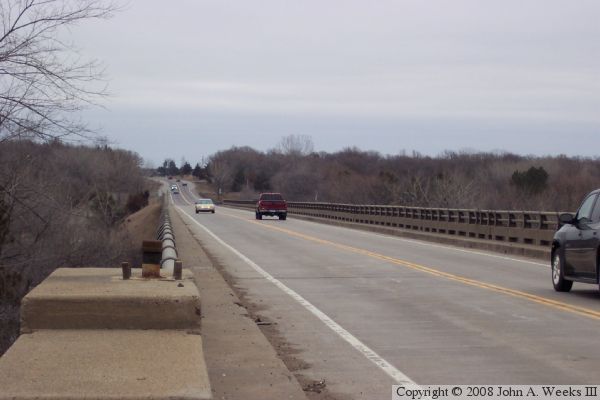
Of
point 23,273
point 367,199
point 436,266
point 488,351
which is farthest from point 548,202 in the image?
point 488,351

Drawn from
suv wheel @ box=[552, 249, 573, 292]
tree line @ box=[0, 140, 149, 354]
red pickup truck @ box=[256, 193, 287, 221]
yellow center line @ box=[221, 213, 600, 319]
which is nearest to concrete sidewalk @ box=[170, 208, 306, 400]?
tree line @ box=[0, 140, 149, 354]

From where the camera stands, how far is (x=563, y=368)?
884 cm

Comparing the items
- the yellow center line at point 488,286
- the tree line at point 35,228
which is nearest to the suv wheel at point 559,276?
the yellow center line at point 488,286

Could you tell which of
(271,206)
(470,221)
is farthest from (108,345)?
(271,206)

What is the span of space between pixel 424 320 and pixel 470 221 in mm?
23020

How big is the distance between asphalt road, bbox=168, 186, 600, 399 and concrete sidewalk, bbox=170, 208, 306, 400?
0.49 metres

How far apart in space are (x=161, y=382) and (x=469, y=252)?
23239 mm

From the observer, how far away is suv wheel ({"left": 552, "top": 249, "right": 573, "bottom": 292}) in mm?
15482

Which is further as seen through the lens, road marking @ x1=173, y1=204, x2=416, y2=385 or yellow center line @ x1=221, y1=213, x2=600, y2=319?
yellow center line @ x1=221, y1=213, x2=600, y2=319

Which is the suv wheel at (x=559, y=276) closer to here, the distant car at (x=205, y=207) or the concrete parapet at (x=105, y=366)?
the concrete parapet at (x=105, y=366)

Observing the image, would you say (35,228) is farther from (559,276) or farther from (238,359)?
(238,359)

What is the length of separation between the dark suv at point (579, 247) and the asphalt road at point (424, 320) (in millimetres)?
376

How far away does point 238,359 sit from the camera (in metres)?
8.78

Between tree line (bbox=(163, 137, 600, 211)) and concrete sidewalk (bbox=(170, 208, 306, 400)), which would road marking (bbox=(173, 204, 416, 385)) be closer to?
concrete sidewalk (bbox=(170, 208, 306, 400))
